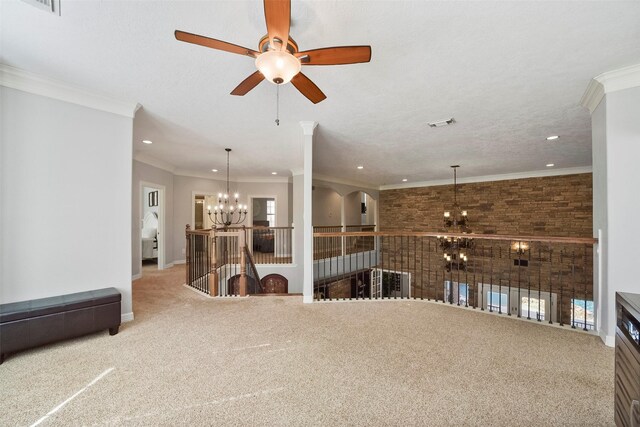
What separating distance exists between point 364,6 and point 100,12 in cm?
174

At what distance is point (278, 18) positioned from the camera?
1401 millimetres

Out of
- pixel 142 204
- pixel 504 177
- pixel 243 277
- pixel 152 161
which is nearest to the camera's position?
pixel 243 277

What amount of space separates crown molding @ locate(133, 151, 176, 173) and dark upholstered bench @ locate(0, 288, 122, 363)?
3.66 meters

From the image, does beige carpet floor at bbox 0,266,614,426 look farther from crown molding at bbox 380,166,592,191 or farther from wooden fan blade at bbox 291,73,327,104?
crown molding at bbox 380,166,592,191

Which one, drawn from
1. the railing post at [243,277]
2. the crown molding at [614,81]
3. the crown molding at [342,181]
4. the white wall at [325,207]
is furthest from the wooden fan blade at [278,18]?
the white wall at [325,207]

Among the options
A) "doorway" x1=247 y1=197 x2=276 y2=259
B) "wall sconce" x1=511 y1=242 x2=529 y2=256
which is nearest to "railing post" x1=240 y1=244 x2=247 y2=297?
"doorway" x1=247 y1=197 x2=276 y2=259

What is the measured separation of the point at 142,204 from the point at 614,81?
24.4 ft

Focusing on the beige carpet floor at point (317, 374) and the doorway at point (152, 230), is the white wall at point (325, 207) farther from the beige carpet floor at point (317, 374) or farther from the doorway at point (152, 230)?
the beige carpet floor at point (317, 374)

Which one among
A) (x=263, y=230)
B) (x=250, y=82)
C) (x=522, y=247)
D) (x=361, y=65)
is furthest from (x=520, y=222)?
(x=250, y=82)

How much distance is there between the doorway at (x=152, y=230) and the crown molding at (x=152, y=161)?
0.47 m

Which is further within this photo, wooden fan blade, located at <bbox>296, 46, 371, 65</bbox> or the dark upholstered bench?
the dark upholstered bench

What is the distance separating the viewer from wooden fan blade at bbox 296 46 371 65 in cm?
156

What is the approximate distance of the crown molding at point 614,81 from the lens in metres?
2.27

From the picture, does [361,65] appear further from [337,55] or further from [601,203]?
[601,203]
